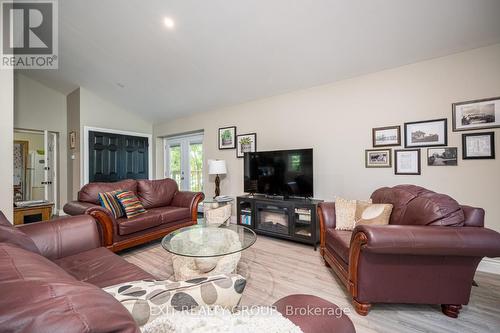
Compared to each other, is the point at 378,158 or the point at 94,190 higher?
the point at 378,158

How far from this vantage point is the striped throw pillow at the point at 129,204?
8.76 ft

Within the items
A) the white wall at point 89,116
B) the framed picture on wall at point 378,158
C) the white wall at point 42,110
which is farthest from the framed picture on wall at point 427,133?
the white wall at point 42,110

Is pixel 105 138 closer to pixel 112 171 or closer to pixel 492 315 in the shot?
pixel 112 171

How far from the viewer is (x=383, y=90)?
265cm

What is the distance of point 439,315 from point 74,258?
9.10 feet

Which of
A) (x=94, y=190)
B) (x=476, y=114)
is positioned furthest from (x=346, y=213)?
(x=94, y=190)

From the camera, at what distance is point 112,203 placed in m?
2.62

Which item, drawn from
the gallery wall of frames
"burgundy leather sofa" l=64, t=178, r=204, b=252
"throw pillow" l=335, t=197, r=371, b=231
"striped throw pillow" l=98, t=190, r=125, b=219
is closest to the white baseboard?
the gallery wall of frames

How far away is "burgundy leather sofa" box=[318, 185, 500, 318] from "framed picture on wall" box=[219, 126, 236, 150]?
2922 mm

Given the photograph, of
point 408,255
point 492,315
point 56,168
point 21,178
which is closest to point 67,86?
point 56,168

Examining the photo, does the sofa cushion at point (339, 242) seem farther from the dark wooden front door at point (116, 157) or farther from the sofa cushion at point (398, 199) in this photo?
the dark wooden front door at point (116, 157)

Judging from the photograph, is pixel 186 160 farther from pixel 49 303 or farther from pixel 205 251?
pixel 49 303

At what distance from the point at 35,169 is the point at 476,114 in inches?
329

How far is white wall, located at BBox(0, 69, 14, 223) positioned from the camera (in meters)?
2.06
